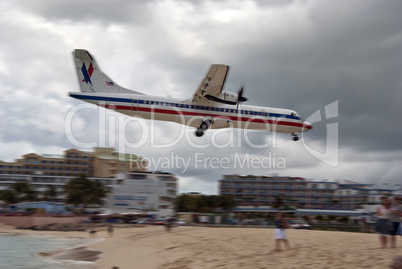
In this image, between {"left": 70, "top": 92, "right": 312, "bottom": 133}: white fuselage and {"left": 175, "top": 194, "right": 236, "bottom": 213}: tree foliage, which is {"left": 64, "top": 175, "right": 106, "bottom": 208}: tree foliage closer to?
{"left": 175, "top": 194, "right": 236, "bottom": 213}: tree foliage

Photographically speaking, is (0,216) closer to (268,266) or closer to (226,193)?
(268,266)

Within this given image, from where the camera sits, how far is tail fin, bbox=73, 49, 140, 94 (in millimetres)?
29281

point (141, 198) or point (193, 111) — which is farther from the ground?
point (193, 111)

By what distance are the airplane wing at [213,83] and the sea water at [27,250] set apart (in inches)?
528

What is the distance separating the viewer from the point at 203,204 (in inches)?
2746

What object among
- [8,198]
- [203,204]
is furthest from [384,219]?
[8,198]

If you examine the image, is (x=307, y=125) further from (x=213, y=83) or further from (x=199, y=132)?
(x=213, y=83)

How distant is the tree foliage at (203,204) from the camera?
6694 centimetres

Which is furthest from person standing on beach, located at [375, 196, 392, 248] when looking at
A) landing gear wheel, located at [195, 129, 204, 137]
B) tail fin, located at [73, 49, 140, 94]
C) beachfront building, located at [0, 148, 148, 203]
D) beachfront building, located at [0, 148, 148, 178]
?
beachfront building, located at [0, 148, 148, 178]

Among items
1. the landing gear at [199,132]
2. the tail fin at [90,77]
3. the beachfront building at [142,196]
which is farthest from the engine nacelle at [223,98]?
the beachfront building at [142,196]

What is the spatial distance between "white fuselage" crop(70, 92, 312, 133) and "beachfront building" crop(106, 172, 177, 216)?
71.6ft

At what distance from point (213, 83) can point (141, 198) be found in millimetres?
27001

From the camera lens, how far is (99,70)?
29.8 m

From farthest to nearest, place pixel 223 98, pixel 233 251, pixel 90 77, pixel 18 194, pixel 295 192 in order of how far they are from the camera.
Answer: pixel 295 192, pixel 18 194, pixel 90 77, pixel 223 98, pixel 233 251
